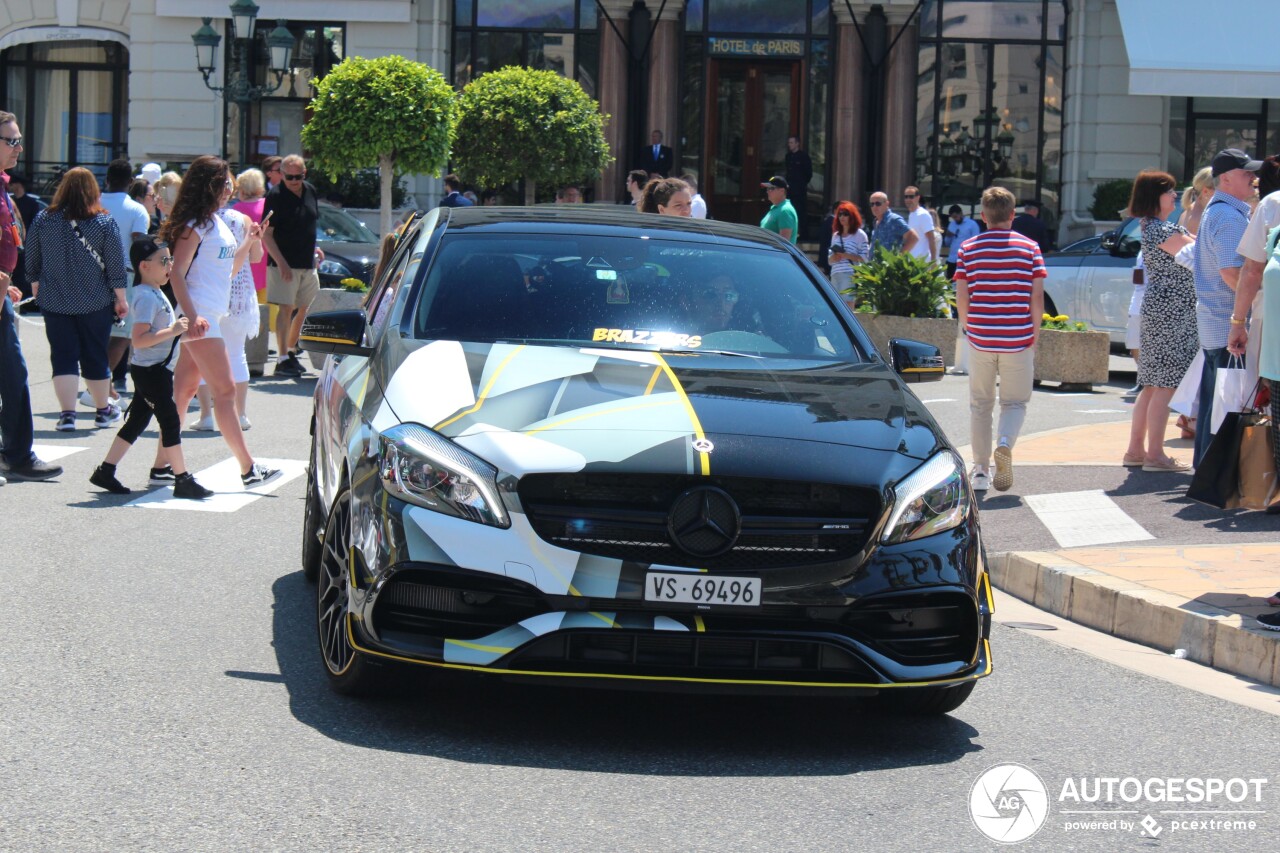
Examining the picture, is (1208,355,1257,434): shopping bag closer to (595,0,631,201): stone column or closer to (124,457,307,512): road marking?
(124,457,307,512): road marking

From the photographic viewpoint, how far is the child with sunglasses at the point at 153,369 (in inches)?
379

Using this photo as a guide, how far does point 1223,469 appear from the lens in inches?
328

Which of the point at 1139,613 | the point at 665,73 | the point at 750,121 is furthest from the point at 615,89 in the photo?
the point at 1139,613

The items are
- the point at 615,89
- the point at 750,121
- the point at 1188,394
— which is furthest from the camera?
the point at 750,121

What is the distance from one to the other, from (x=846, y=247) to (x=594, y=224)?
43.4 ft

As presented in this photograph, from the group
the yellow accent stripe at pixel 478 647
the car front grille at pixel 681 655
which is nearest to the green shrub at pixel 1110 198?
the car front grille at pixel 681 655

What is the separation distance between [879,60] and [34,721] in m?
27.5

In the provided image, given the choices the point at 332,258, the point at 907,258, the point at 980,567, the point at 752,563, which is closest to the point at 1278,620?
the point at 980,567

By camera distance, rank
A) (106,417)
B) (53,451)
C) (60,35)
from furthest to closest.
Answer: (60,35)
(106,417)
(53,451)

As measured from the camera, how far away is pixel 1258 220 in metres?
8.42

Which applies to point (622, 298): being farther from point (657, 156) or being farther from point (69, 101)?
point (69, 101)

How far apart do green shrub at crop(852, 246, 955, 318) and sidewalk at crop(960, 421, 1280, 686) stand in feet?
32.2

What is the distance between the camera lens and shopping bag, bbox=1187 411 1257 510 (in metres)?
8.30

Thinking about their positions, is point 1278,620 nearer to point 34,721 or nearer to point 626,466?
point 626,466
